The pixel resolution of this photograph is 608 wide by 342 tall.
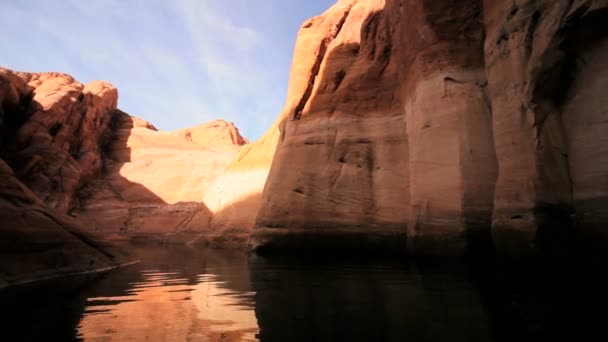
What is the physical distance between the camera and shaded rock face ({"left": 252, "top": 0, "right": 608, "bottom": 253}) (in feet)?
19.2

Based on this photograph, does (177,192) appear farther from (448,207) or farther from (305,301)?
(305,301)

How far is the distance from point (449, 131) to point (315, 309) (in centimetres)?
608

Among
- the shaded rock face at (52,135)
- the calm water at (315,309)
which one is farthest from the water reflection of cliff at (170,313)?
the shaded rock face at (52,135)

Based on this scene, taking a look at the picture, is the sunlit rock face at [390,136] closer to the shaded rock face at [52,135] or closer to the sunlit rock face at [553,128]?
the sunlit rock face at [553,128]

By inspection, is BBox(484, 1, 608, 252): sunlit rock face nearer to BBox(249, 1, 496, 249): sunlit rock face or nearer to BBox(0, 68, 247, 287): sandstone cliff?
BBox(249, 1, 496, 249): sunlit rock face

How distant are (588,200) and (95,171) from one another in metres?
31.4

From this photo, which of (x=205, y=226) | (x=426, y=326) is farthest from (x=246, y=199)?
(x=426, y=326)

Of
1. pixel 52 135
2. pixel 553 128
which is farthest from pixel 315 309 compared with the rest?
pixel 52 135

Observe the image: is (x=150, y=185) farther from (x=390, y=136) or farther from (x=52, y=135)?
(x=390, y=136)

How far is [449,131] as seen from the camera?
8516mm

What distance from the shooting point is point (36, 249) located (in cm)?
624

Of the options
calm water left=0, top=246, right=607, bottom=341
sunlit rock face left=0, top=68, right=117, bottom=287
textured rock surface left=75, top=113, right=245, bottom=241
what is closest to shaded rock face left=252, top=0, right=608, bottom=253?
calm water left=0, top=246, right=607, bottom=341

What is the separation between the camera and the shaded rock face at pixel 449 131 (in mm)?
5852

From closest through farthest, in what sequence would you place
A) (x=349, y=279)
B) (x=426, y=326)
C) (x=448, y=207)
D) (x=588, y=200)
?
(x=426, y=326) → (x=588, y=200) → (x=349, y=279) → (x=448, y=207)
